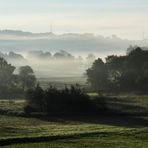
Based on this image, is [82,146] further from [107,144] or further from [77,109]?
[77,109]

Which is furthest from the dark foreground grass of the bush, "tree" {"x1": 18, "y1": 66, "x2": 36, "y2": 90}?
"tree" {"x1": 18, "y1": 66, "x2": 36, "y2": 90}

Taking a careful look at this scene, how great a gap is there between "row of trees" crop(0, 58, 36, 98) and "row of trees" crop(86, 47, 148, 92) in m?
19.4

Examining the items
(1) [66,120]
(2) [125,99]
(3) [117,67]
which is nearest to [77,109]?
(1) [66,120]

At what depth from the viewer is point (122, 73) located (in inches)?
5782

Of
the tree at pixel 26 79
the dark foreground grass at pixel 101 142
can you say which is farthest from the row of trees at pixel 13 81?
the dark foreground grass at pixel 101 142

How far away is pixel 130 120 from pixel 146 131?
941 inches

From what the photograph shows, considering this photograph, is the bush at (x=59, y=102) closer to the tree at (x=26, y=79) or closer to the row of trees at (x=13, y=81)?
the row of trees at (x=13, y=81)

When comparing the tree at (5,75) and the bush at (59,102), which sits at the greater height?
the tree at (5,75)

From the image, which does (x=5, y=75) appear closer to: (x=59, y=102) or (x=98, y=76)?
(x=98, y=76)

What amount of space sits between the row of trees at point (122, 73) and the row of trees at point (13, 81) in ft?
63.7

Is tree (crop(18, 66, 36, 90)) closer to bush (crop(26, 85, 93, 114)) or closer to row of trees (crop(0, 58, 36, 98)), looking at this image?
row of trees (crop(0, 58, 36, 98))

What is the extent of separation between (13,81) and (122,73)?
116 feet

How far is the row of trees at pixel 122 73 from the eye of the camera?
5443 inches

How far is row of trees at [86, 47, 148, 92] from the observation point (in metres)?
138
